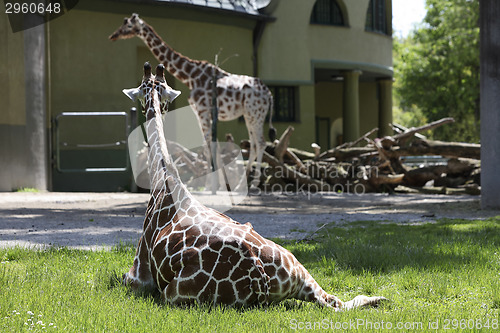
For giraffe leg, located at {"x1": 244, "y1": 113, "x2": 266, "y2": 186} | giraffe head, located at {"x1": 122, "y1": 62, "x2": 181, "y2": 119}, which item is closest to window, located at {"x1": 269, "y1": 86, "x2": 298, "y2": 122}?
giraffe leg, located at {"x1": 244, "y1": 113, "x2": 266, "y2": 186}

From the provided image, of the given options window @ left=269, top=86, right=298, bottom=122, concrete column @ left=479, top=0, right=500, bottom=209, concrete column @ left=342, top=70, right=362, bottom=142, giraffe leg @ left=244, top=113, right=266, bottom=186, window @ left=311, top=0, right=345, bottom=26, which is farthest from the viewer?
concrete column @ left=342, top=70, right=362, bottom=142

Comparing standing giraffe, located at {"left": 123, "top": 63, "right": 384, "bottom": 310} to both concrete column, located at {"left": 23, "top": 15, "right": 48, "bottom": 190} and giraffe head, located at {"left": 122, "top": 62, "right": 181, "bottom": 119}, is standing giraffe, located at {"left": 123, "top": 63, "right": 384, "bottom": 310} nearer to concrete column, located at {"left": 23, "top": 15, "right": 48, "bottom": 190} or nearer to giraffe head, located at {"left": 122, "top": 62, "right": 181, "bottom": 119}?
giraffe head, located at {"left": 122, "top": 62, "right": 181, "bottom": 119}

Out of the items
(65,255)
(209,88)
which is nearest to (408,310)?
(65,255)

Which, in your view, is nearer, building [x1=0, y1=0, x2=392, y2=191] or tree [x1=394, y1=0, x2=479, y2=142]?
building [x1=0, y1=0, x2=392, y2=191]

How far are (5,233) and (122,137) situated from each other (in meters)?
9.81

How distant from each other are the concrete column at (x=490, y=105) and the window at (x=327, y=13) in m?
12.5

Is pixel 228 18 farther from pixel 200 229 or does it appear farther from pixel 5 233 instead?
pixel 200 229

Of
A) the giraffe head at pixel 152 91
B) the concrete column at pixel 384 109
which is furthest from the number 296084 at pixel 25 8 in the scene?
the concrete column at pixel 384 109

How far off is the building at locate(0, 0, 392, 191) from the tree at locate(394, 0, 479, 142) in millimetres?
11020

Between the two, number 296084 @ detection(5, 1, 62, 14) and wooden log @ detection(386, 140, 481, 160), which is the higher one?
number 296084 @ detection(5, 1, 62, 14)

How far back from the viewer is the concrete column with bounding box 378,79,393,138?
25.1 m

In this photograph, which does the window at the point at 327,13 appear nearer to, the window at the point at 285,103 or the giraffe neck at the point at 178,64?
the window at the point at 285,103

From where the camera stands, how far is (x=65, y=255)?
5832 mm

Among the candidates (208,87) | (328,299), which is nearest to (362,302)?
(328,299)
